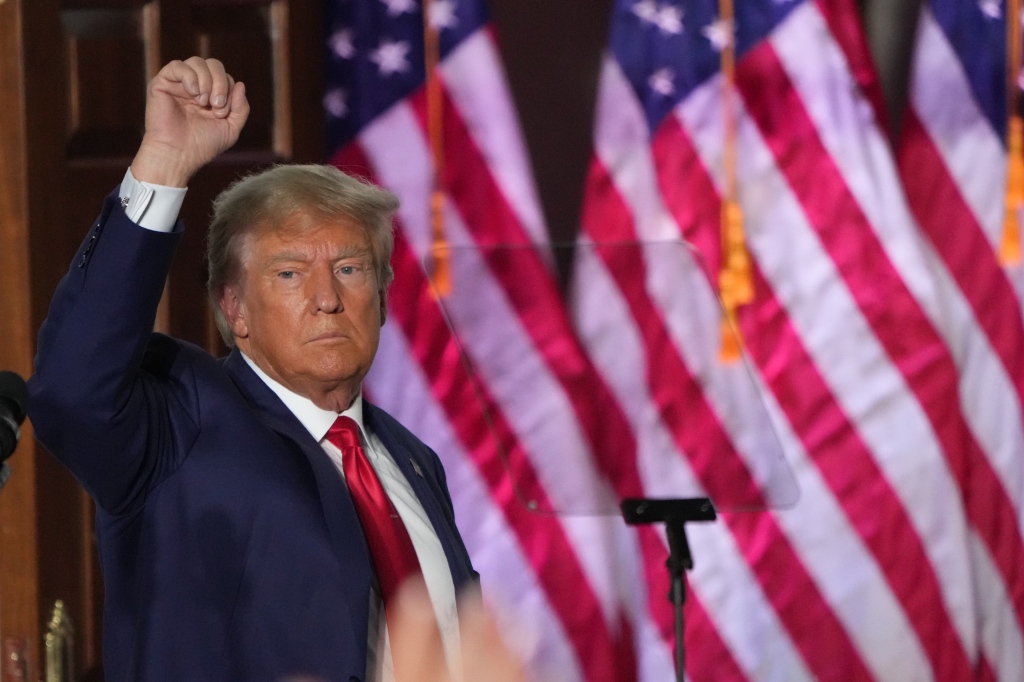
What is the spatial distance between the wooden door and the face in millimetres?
515

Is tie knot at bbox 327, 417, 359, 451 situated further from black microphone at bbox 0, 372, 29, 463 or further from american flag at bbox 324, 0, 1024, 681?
american flag at bbox 324, 0, 1024, 681

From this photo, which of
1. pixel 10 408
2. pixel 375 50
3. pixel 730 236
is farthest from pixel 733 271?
pixel 10 408

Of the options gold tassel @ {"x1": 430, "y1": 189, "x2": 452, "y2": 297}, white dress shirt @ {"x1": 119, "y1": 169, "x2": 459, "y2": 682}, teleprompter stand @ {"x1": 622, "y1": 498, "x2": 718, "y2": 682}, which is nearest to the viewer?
white dress shirt @ {"x1": 119, "y1": 169, "x2": 459, "y2": 682}

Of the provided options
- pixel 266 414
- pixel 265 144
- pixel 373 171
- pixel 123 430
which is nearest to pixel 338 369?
pixel 266 414

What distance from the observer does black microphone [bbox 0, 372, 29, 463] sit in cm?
91

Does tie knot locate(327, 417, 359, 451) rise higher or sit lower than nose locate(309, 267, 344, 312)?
lower

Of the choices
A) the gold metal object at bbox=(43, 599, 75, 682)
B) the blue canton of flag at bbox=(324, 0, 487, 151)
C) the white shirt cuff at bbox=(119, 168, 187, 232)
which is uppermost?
the blue canton of flag at bbox=(324, 0, 487, 151)

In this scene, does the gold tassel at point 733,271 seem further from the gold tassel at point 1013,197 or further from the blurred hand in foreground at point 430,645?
the blurred hand in foreground at point 430,645

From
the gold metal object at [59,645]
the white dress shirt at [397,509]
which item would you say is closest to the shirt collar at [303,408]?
the white dress shirt at [397,509]

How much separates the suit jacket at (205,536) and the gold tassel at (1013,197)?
1.88 m

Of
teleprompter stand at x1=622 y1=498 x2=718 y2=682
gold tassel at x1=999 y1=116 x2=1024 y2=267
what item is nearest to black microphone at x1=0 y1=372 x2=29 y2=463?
teleprompter stand at x1=622 y1=498 x2=718 y2=682

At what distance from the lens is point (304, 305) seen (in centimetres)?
154

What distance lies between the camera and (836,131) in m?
2.78

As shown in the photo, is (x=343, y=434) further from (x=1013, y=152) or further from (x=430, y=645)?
(x=1013, y=152)
